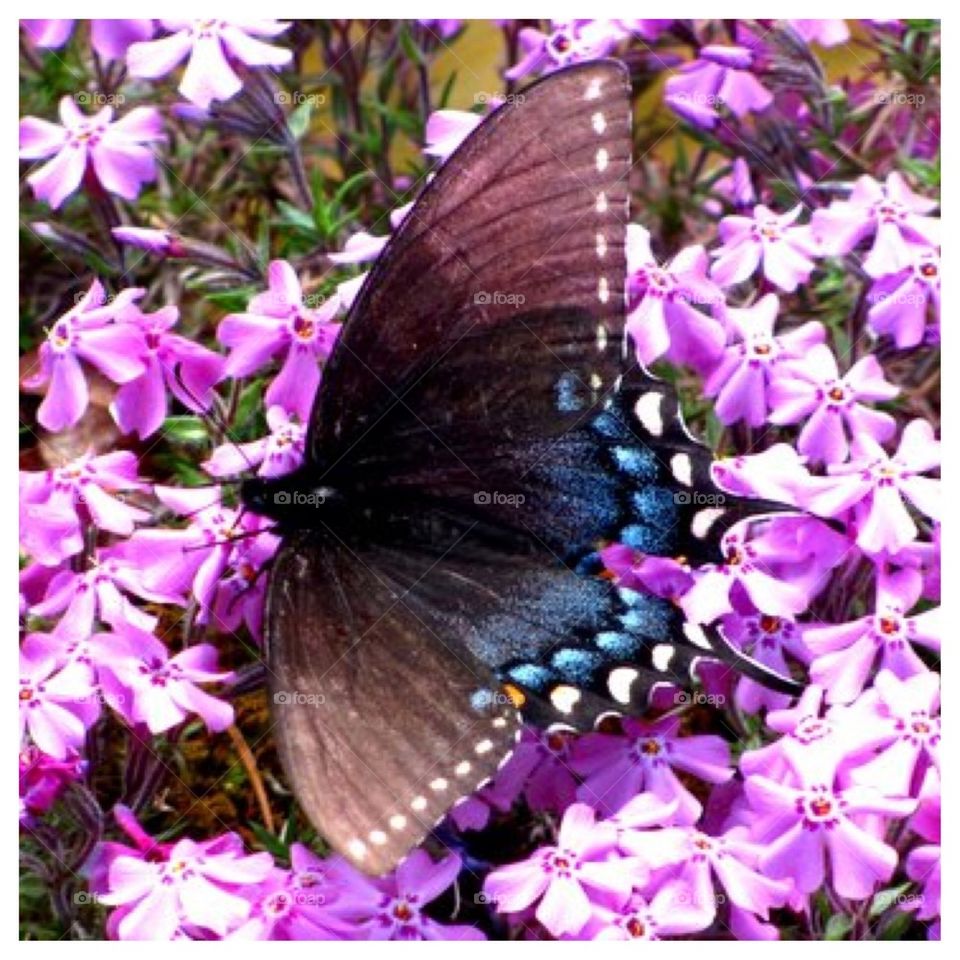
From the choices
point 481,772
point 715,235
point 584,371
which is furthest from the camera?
point 715,235

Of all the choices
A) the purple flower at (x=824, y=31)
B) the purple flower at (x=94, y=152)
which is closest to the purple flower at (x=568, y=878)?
the purple flower at (x=94, y=152)

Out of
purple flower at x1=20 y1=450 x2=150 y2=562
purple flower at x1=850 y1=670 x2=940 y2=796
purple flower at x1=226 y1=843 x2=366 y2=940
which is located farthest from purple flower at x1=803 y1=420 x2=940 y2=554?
purple flower at x1=20 y1=450 x2=150 y2=562

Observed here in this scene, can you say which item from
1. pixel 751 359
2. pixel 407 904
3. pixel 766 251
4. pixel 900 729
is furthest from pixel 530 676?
pixel 766 251

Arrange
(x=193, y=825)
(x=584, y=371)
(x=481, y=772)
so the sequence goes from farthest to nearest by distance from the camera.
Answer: (x=193, y=825) → (x=584, y=371) → (x=481, y=772)

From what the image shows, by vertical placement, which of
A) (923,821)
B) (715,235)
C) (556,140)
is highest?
(556,140)

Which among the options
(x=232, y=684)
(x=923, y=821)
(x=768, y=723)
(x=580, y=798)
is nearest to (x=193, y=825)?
(x=232, y=684)

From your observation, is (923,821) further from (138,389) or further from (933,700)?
(138,389)

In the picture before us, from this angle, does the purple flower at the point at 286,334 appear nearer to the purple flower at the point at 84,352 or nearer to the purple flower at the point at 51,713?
the purple flower at the point at 84,352
